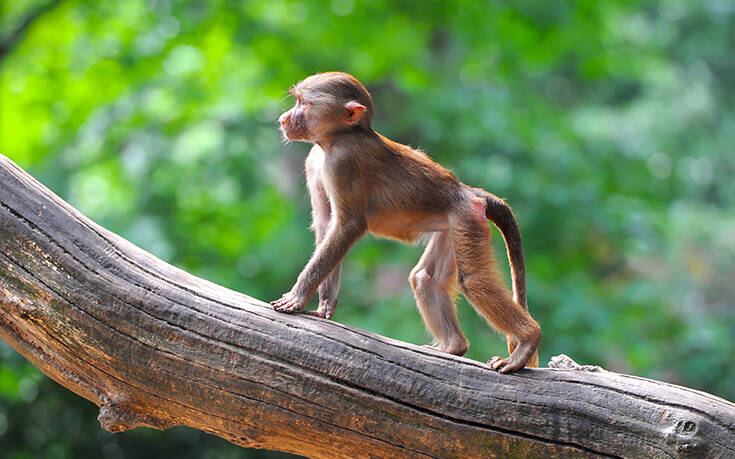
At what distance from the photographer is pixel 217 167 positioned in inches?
353

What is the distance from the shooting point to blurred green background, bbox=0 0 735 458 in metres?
8.63

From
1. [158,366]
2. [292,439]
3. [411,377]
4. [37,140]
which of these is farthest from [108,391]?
[37,140]

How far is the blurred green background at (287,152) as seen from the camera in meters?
8.63

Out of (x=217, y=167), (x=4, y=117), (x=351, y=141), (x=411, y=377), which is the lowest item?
(x=4, y=117)

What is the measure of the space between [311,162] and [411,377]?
5.36 feet

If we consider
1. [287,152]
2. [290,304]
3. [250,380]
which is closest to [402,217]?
Answer: [290,304]

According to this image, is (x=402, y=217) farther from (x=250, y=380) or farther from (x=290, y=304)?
(x=250, y=380)

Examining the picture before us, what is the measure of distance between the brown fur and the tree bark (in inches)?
13.2

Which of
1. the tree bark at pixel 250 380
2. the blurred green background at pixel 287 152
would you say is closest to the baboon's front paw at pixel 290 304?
the tree bark at pixel 250 380

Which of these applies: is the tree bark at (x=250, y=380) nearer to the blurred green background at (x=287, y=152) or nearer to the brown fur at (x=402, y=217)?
the brown fur at (x=402, y=217)

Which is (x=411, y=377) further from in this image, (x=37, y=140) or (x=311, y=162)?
(x=37, y=140)

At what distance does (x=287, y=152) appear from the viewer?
33.9 feet

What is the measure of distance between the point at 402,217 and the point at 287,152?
6002 mm

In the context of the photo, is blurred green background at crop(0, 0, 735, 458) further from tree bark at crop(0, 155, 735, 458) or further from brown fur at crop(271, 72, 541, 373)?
tree bark at crop(0, 155, 735, 458)
